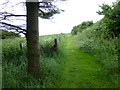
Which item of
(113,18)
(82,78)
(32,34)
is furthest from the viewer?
(113,18)

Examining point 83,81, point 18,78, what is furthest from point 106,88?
point 18,78

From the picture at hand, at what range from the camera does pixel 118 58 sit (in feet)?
23.1

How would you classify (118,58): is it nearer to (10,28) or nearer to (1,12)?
(10,28)

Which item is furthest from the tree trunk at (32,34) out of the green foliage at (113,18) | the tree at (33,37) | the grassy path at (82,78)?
the green foliage at (113,18)

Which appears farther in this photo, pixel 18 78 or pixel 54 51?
pixel 54 51

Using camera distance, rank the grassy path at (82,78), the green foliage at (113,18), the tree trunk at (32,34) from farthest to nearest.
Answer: the green foliage at (113,18)
the grassy path at (82,78)
the tree trunk at (32,34)

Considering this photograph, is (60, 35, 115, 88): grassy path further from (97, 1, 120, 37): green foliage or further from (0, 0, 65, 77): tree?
(97, 1, 120, 37): green foliage

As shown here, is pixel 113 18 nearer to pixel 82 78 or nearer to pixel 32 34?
pixel 82 78

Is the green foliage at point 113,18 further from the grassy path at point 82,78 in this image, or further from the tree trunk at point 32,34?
the tree trunk at point 32,34

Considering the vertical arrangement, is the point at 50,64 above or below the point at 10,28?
below

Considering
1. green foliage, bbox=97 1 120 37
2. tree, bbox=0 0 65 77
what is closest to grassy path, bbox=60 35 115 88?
tree, bbox=0 0 65 77

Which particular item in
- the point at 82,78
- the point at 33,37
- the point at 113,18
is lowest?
the point at 82,78

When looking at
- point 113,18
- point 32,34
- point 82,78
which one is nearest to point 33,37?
point 32,34

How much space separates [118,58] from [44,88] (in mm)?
3954
